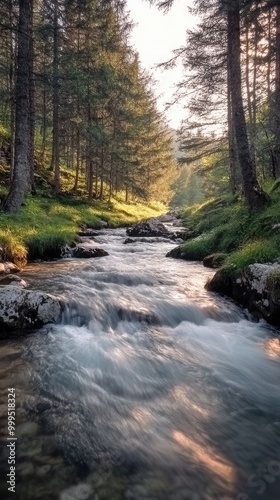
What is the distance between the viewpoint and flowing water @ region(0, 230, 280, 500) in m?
2.33

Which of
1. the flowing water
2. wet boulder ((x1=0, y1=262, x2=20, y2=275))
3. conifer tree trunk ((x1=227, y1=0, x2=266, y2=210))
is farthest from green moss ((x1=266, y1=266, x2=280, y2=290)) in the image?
wet boulder ((x1=0, y1=262, x2=20, y2=275))

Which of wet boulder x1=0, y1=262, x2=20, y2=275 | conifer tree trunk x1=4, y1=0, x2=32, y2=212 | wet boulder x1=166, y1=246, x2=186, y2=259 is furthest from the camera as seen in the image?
conifer tree trunk x1=4, y1=0, x2=32, y2=212

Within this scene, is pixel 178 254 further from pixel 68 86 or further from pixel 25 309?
pixel 68 86

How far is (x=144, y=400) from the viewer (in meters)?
3.43

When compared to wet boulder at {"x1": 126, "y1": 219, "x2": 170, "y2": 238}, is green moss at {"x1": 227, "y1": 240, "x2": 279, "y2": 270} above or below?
below

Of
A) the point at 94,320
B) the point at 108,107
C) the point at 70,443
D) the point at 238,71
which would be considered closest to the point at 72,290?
the point at 94,320

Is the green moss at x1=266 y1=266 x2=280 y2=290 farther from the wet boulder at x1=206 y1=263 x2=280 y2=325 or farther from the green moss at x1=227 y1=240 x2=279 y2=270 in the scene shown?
the green moss at x1=227 y1=240 x2=279 y2=270

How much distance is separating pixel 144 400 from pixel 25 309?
92.2 inches

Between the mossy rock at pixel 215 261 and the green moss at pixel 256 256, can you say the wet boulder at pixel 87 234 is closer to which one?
the mossy rock at pixel 215 261

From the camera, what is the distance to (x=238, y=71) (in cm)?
897

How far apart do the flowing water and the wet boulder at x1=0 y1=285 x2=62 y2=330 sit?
20cm

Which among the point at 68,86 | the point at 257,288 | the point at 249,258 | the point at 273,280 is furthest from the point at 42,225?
the point at 273,280

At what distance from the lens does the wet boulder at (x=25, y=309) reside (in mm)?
4695

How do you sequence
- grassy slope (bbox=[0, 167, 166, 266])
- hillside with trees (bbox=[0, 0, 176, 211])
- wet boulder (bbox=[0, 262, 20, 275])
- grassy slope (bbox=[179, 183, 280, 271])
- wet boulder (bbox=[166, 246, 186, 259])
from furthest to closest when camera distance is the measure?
hillside with trees (bbox=[0, 0, 176, 211])
wet boulder (bbox=[166, 246, 186, 259])
grassy slope (bbox=[0, 167, 166, 266])
wet boulder (bbox=[0, 262, 20, 275])
grassy slope (bbox=[179, 183, 280, 271])
